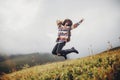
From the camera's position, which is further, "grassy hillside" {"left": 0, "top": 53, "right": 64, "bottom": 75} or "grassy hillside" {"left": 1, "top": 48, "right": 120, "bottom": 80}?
"grassy hillside" {"left": 0, "top": 53, "right": 64, "bottom": 75}

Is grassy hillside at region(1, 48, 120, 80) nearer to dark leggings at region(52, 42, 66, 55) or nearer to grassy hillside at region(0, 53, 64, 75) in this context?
grassy hillside at region(0, 53, 64, 75)

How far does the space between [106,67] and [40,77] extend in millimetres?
1506

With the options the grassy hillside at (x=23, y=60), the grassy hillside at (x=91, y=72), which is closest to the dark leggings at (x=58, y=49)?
the grassy hillside at (x=23, y=60)

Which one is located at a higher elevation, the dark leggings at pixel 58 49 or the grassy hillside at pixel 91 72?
the dark leggings at pixel 58 49

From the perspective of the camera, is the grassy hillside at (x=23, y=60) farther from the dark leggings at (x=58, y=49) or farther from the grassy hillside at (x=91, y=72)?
the grassy hillside at (x=91, y=72)

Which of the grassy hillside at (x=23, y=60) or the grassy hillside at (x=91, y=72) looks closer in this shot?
the grassy hillside at (x=91, y=72)

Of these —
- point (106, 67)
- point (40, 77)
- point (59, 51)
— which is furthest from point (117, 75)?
point (59, 51)

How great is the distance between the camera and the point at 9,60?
8.65 metres

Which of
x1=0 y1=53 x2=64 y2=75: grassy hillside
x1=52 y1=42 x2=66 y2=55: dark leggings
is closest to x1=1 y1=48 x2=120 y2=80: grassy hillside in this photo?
x1=0 y1=53 x2=64 y2=75: grassy hillside

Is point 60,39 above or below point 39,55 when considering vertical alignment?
above

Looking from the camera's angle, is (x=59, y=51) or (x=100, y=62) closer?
(x=100, y=62)

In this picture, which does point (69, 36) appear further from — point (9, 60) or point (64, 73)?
point (64, 73)

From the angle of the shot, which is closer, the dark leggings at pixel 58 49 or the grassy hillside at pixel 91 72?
the grassy hillside at pixel 91 72

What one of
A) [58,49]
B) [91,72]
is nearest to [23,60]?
[58,49]
